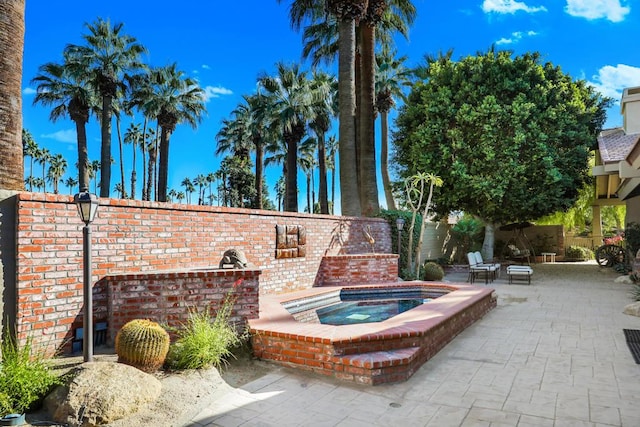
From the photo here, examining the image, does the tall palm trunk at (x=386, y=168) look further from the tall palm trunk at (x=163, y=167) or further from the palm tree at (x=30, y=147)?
the palm tree at (x=30, y=147)

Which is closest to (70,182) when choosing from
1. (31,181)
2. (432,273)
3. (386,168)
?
(31,181)

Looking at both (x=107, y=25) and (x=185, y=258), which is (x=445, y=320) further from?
(x=107, y=25)

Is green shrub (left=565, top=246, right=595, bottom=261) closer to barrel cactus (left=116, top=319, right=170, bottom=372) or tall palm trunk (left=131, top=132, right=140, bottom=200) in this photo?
barrel cactus (left=116, top=319, right=170, bottom=372)

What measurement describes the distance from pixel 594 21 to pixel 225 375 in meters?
14.1

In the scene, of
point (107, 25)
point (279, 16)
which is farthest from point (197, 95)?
point (279, 16)

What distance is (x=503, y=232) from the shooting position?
1969cm

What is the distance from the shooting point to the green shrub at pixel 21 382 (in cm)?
313

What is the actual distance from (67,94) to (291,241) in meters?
18.6

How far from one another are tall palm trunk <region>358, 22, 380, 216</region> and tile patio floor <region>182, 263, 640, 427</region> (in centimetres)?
836

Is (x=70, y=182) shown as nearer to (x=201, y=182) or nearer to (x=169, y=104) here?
(x=201, y=182)

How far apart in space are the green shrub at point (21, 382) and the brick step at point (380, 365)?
8.88 feet

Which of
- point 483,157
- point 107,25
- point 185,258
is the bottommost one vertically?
point 185,258

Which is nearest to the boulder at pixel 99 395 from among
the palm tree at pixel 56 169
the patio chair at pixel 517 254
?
the patio chair at pixel 517 254

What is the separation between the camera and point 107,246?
488 cm
